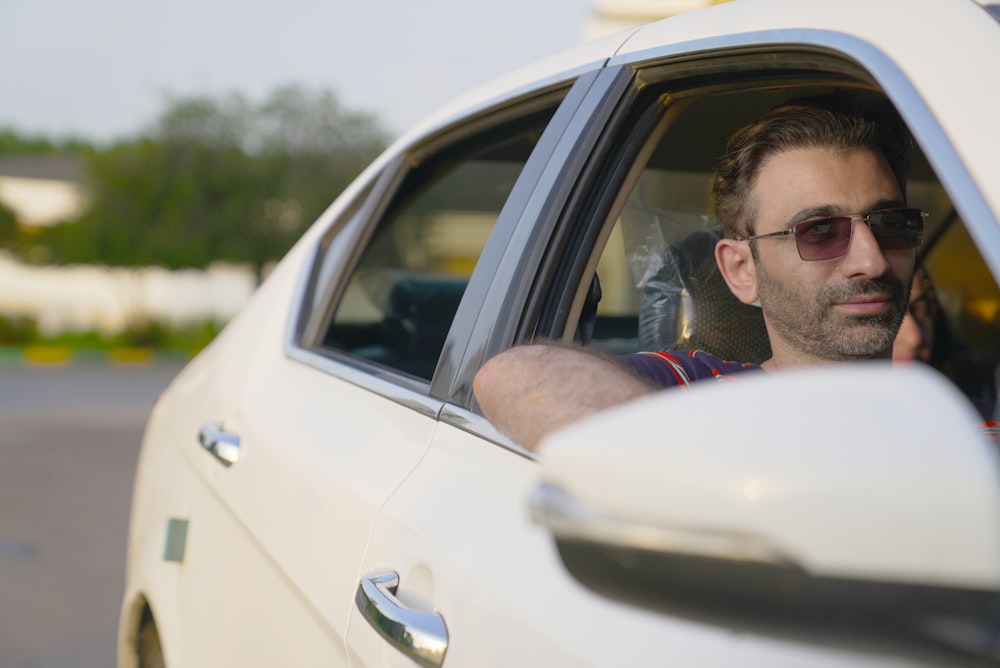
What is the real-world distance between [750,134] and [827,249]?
A: 0.32 meters

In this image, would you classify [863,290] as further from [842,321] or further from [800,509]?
[800,509]

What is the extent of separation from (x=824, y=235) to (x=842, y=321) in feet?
0.49

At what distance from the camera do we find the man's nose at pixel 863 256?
5.75 ft

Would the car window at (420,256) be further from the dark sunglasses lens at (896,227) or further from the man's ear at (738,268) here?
the dark sunglasses lens at (896,227)

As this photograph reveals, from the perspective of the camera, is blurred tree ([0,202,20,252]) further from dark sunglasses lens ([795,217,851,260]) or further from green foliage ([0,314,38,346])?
dark sunglasses lens ([795,217,851,260])

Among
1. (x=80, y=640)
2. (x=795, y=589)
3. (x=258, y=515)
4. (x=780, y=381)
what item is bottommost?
(x=80, y=640)

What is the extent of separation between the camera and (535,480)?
47.4 inches

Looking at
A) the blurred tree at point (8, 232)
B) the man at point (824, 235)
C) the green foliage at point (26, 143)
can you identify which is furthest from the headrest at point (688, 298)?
the green foliage at point (26, 143)

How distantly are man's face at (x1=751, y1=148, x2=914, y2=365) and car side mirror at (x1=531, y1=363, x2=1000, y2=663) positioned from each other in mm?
1111

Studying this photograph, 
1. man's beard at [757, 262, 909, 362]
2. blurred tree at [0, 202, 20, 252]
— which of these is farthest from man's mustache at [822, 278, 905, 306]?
blurred tree at [0, 202, 20, 252]

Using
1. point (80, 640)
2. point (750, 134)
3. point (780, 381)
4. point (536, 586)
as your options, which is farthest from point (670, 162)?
point (80, 640)

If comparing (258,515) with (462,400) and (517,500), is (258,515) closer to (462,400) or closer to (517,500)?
(462,400)

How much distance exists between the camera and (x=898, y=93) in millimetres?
1089

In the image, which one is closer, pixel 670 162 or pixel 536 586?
pixel 536 586
